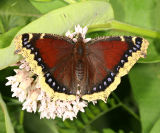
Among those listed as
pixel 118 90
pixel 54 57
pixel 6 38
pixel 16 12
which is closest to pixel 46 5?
pixel 16 12

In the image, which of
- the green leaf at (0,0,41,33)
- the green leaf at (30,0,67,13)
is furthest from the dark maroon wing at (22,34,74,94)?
the green leaf at (0,0,41,33)

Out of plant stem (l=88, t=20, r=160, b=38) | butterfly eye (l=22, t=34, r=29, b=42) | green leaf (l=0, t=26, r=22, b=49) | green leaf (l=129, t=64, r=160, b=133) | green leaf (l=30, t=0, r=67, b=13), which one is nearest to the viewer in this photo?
butterfly eye (l=22, t=34, r=29, b=42)

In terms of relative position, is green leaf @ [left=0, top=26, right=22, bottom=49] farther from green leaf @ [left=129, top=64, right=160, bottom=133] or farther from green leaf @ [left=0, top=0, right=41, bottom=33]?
green leaf @ [left=129, top=64, right=160, bottom=133]

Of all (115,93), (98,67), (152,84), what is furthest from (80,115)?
(98,67)

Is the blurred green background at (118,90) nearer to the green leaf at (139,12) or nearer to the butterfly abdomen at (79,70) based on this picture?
the green leaf at (139,12)

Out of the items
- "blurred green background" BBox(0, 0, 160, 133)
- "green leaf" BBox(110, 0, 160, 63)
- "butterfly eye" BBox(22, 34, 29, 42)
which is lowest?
"blurred green background" BBox(0, 0, 160, 133)

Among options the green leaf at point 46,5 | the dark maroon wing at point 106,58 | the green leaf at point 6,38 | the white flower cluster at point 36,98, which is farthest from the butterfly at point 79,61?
the green leaf at point 46,5

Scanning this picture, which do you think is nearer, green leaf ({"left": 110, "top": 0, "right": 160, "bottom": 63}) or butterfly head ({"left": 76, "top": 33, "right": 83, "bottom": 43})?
butterfly head ({"left": 76, "top": 33, "right": 83, "bottom": 43})

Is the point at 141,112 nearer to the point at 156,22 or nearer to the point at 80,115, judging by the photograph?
the point at 80,115
